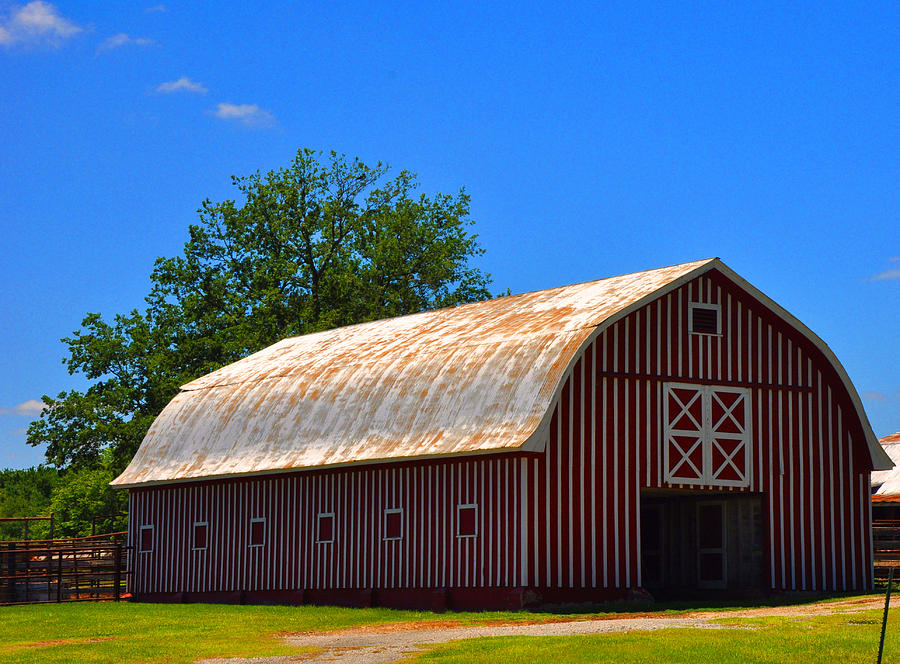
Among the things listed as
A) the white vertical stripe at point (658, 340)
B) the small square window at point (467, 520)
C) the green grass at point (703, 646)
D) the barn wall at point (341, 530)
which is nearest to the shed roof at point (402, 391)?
the white vertical stripe at point (658, 340)

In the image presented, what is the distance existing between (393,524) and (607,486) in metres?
4.72

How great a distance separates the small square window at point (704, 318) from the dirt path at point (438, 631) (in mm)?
6176

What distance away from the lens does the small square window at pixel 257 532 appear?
32.8m

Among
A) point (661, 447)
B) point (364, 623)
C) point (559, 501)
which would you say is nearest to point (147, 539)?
point (364, 623)

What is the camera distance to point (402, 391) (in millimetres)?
29781

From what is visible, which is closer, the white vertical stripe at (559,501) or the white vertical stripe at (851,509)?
the white vertical stripe at (559,501)

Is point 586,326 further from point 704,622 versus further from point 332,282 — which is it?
point 332,282

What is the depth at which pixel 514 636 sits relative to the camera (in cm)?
1959

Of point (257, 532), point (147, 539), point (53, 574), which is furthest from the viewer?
point (147, 539)

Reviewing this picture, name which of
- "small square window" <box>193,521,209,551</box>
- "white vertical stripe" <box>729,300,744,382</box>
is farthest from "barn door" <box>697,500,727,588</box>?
"small square window" <box>193,521,209,551</box>

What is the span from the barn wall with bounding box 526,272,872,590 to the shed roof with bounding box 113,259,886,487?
583mm

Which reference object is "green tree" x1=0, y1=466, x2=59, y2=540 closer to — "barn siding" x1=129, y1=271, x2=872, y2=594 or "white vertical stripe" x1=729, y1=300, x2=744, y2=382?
"barn siding" x1=129, y1=271, x2=872, y2=594

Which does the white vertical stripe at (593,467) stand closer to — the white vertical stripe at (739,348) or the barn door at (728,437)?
the barn door at (728,437)

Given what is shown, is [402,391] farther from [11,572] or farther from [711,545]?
[11,572]
